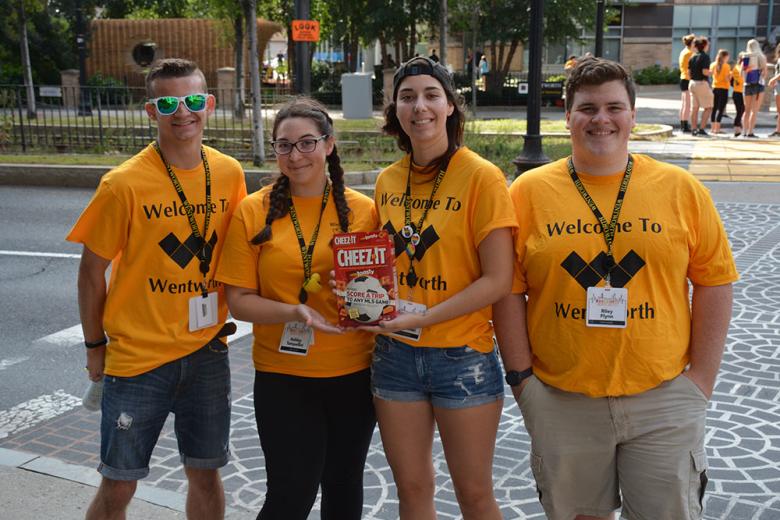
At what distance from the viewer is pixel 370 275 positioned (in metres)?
2.80

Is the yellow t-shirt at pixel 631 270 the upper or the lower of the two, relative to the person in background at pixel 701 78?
lower

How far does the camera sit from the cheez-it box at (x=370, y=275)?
280 centimetres

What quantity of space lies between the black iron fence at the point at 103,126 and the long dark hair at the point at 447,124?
1359 cm

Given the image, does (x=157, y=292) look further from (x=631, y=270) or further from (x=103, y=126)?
(x=103, y=126)

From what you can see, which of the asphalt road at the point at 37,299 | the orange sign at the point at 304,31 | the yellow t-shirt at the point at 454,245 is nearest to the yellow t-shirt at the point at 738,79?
the orange sign at the point at 304,31

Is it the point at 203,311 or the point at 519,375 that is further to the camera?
the point at 203,311

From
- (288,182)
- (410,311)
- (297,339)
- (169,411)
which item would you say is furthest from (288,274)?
(169,411)

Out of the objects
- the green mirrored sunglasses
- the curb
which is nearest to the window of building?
the curb

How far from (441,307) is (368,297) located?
263mm

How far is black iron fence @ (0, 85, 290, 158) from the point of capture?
17094 mm

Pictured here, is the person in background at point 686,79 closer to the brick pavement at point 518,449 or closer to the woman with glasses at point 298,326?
→ the brick pavement at point 518,449

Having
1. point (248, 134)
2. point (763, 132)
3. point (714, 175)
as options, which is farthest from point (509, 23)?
point (714, 175)

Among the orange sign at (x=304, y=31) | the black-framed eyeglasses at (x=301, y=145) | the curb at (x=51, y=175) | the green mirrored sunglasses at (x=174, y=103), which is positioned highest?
the orange sign at (x=304, y=31)

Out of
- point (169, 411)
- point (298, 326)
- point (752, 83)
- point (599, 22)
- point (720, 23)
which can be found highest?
point (720, 23)
